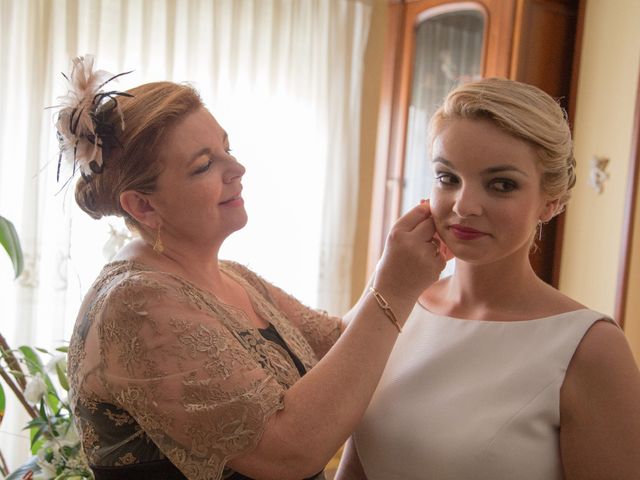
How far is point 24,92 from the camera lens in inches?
107

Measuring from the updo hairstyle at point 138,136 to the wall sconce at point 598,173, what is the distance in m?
1.72

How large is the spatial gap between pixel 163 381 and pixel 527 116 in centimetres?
73

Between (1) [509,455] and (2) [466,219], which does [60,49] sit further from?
(1) [509,455]

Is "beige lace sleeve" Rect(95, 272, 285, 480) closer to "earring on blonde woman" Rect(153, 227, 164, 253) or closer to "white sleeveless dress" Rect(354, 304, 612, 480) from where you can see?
"earring on blonde woman" Rect(153, 227, 164, 253)

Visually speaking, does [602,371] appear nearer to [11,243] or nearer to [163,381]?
[163,381]

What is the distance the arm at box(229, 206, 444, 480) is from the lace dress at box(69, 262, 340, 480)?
30 millimetres

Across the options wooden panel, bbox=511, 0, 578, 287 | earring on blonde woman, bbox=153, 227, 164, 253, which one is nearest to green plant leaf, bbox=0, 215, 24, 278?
earring on blonde woman, bbox=153, 227, 164, 253

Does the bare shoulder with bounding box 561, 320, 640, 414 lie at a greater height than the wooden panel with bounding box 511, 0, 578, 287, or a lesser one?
lesser

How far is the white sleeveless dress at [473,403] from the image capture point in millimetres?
1179

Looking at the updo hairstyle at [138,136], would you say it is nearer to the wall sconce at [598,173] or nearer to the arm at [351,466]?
the arm at [351,466]

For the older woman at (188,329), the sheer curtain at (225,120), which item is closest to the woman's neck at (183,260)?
the older woman at (188,329)

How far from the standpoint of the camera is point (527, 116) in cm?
123

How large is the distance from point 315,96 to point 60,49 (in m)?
1.16

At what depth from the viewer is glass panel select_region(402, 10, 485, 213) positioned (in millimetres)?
2875
